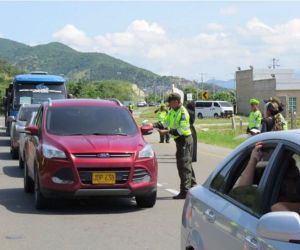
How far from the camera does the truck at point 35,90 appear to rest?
90.5ft

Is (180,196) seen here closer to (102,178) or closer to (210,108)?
(102,178)

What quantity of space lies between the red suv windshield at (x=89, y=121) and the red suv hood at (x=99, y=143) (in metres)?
0.32

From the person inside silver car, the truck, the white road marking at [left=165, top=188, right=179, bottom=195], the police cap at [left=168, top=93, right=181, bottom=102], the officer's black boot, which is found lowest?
the white road marking at [left=165, top=188, right=179, bottom=195]

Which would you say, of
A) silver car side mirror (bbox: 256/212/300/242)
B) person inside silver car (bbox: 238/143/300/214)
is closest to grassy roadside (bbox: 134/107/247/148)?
person inside silver car (bbox: 238/143/300/214)

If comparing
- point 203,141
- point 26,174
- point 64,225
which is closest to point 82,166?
point 64,225

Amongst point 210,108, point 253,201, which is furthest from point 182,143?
point 210,108

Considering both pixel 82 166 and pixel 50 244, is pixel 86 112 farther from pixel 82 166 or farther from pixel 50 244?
pixel 50 244

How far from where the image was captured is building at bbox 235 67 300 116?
79000 millimetres

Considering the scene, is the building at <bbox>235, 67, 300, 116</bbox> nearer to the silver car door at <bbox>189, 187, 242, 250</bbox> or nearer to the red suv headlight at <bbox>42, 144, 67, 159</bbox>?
the red suv headlight at <bbox>42, 144, 67, 159</bbox>

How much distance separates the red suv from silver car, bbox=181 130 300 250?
16.0ft

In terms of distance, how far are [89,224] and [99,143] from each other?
143 centimetres

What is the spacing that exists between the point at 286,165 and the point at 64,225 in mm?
5581

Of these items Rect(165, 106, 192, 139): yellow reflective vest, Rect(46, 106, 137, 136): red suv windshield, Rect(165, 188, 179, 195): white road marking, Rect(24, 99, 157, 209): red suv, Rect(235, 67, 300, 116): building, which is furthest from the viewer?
Rect(235, 67, 300, 116): building

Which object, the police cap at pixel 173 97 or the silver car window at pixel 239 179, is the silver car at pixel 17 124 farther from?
the silver car window at pixel 239 179
